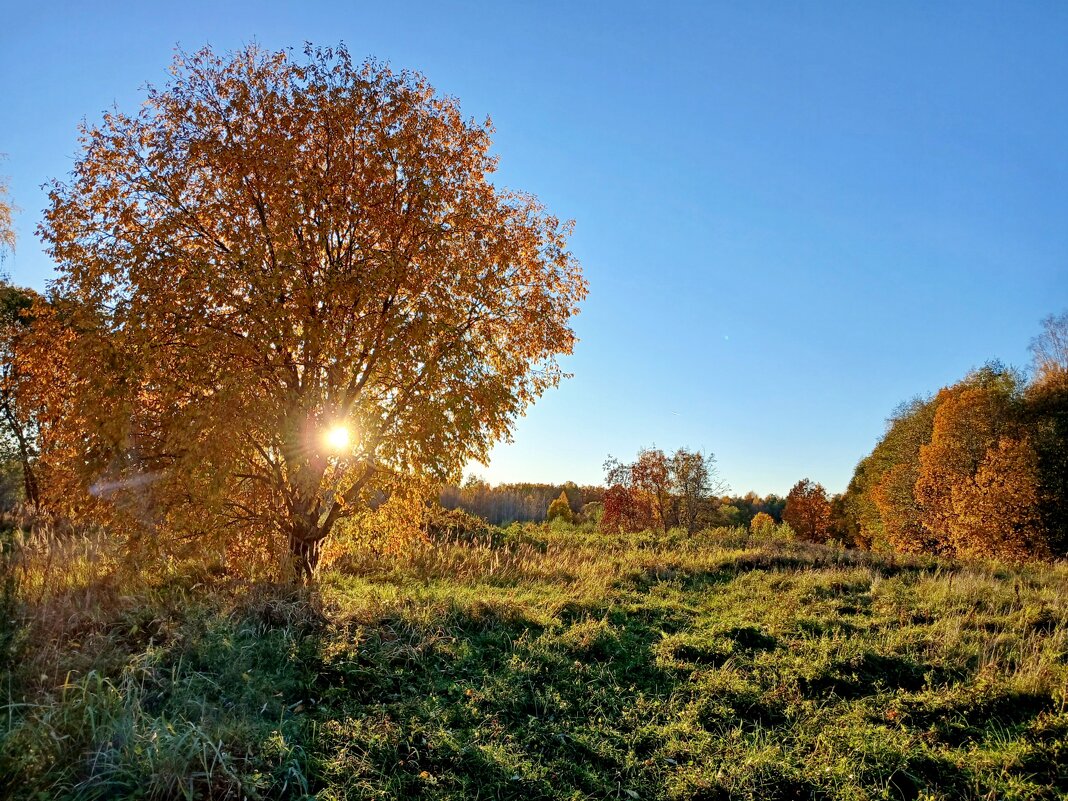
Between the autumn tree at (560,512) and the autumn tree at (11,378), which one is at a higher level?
the autumn tree at (11,378)

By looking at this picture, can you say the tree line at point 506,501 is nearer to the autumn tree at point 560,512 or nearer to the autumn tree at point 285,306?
the autumn tree at point 560,512

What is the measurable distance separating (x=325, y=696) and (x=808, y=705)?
14.6ft

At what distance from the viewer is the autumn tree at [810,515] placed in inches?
1671

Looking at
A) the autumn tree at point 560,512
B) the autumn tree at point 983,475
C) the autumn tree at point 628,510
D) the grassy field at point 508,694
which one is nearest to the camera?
the grassy field at point 508,694

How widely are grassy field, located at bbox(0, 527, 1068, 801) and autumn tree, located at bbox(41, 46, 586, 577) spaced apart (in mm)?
1645

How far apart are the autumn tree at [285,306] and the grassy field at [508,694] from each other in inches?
64.8

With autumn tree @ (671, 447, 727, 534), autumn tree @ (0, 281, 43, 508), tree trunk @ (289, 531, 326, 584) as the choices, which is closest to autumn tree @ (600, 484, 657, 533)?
autumn tree @ (671, 447, 727, 534)

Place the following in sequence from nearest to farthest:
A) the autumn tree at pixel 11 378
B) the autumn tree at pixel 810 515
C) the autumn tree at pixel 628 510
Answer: the autumn tree at pixel 11 378 → the autumn tree at pixel 628 510 → the autumn tree at pixel 810 515

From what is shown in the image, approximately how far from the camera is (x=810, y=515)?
42.7m

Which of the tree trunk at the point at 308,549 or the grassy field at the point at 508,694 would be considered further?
the tree trunk at the point at 308,549

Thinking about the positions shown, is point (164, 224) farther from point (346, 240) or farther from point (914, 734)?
point (914, 734)

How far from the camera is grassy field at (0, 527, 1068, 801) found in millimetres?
4523

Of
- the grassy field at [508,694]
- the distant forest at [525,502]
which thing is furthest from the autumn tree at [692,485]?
the grassy field at [508,694]

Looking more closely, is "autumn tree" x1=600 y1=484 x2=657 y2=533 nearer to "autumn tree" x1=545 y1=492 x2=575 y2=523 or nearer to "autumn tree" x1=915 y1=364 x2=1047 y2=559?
"autumn tree" x1=545 y1=492 x2=575 y2=523
